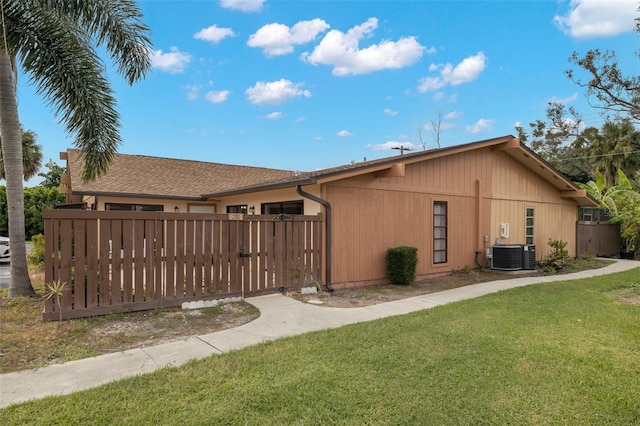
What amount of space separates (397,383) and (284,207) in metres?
7.20

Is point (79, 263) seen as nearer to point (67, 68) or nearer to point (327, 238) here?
point (67, 68)

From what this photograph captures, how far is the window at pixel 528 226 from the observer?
13.5 metres

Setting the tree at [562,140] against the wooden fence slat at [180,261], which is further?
the tree at [562,140]

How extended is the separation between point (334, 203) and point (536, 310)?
4521 mm

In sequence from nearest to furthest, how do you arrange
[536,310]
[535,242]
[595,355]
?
[595,355] → [536,310] → [535,242]

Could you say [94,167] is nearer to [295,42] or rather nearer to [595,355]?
[595,355]

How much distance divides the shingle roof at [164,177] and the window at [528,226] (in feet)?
35.1

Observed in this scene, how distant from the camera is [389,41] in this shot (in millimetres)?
16469

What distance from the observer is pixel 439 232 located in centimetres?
1097

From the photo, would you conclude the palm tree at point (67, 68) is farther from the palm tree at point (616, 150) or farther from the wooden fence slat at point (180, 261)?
the palm tree at point (616, 150)

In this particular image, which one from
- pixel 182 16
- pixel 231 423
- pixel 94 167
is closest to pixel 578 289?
pixel 231 423

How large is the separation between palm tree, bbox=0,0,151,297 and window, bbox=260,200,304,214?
4284 millimetres

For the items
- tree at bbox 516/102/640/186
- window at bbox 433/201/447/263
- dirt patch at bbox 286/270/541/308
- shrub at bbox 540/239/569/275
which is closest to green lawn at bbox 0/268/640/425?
dirt patch at bbox 286/270/541/308

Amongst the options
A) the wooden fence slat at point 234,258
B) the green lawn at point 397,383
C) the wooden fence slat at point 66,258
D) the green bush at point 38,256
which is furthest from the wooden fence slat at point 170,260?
the green bush at point 38,256
